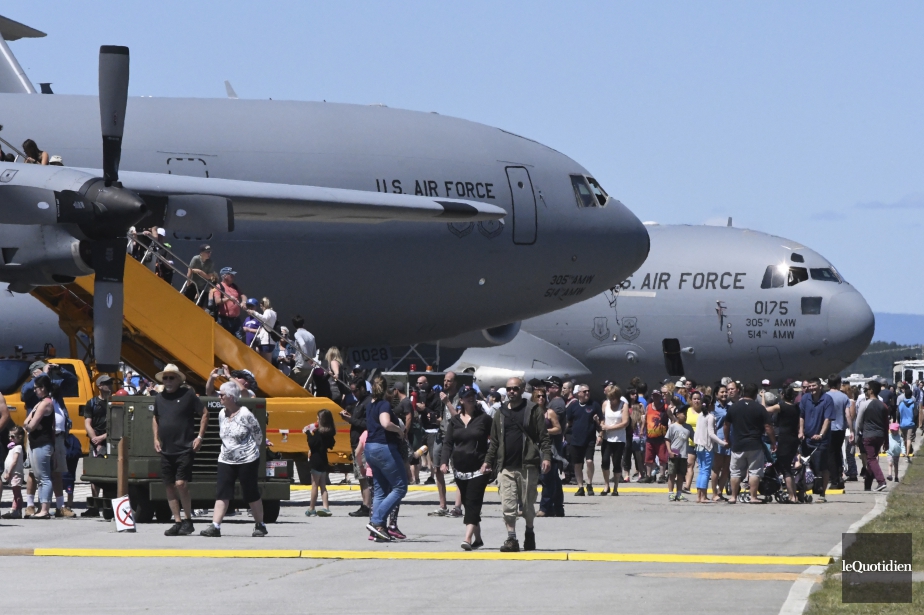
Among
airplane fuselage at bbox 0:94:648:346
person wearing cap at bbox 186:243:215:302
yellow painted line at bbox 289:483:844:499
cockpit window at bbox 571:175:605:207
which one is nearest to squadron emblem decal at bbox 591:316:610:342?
airplane fuselage at bbox 0:94:648:346

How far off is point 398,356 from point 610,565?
16835 mm

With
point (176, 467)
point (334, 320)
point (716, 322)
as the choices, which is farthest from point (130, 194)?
point (716, 322)

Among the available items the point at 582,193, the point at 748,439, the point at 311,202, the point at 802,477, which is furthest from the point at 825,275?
the point at 311,202

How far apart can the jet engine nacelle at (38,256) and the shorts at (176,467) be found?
8.75 ft

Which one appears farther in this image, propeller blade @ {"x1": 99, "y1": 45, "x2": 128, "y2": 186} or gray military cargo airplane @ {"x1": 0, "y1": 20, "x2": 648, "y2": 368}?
gray military cargo airplane @ {"x1": 0, "y1": 20, "x2": 648, "y2": 368}

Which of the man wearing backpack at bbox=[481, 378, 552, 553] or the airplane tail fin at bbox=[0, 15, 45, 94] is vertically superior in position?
the airplane tail fin at bbox=[0, 15, 45, 94]

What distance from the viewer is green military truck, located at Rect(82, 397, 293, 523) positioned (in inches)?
607

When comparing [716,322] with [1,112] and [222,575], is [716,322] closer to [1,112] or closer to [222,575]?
[1,112]

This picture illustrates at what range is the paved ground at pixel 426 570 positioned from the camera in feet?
31.7

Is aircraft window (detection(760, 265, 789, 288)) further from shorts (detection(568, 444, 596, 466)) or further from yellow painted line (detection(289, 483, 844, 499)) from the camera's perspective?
shorts (detection(568, 444, 596, 466))

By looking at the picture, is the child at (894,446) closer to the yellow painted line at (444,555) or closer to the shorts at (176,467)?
the yellow painted line at (444,555)

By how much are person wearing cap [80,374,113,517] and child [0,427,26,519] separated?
0.78 metres

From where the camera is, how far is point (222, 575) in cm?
1107

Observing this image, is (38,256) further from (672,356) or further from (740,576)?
(672,356)
